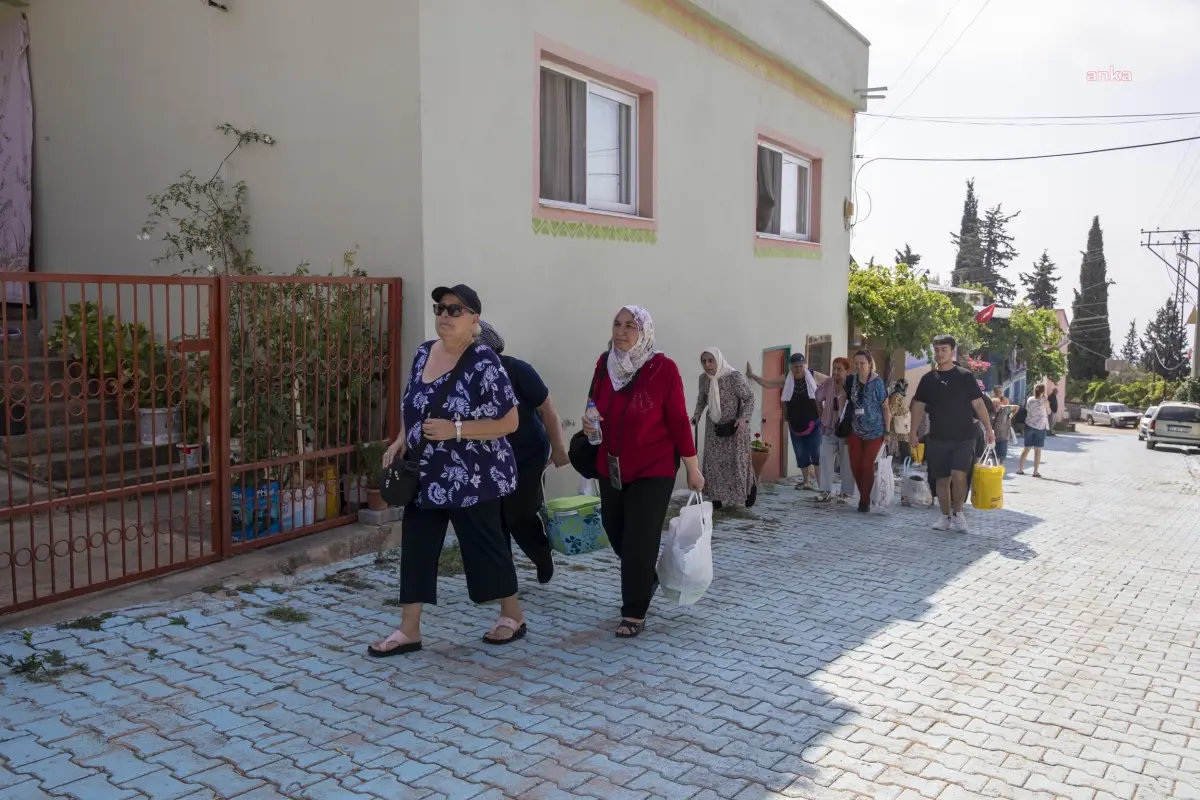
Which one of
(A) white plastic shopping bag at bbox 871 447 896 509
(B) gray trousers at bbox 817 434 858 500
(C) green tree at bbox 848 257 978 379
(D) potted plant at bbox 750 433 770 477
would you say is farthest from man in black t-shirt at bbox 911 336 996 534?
(C) green tree at bbox 848 257 978 379

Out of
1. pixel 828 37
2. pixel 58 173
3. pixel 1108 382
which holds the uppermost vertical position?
pixel 828 37

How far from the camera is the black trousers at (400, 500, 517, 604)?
4523 millimetres

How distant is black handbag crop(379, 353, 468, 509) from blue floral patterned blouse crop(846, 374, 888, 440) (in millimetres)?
5727

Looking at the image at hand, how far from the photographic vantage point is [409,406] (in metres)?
4.46

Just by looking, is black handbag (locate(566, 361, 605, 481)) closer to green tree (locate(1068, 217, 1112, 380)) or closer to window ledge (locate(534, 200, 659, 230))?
window ledge (locate(534, 200, 659, 230))

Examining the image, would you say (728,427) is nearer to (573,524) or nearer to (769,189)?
(573,524)

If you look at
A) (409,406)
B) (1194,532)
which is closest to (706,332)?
(1194,532)

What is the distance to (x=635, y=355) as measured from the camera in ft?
16.9

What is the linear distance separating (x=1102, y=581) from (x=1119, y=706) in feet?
9.56

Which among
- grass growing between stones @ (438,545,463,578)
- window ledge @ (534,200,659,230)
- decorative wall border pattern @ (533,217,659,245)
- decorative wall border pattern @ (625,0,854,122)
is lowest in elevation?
grass growing between stones @ (438,545,463,578)

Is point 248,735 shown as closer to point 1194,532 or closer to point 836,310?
point 1194,532

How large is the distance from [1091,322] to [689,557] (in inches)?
2442

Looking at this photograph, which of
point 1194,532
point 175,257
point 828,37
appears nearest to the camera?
point 175,257

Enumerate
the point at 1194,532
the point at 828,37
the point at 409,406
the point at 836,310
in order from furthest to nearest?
the point at 836,310, the point at 828,37, the point at 1194,532, the point at 409,406
